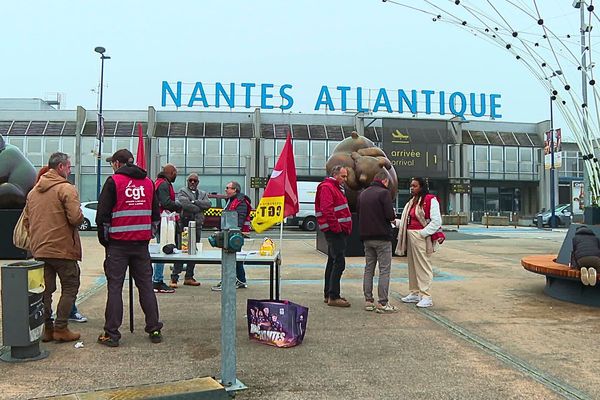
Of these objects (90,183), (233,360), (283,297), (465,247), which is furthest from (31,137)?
(233,360)

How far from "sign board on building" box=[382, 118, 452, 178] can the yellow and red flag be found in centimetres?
3357

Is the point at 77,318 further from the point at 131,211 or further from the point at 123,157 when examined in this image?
the point at 123,157

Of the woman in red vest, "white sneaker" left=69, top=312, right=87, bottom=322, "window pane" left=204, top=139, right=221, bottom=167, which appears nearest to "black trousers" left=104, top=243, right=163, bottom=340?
"white sneaker" left=69, top=312, right=87, bottom=322

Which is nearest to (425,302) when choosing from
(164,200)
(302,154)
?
(164,200)

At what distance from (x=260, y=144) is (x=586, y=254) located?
34506 millimetres

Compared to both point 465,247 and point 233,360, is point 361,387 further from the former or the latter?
point 465,247

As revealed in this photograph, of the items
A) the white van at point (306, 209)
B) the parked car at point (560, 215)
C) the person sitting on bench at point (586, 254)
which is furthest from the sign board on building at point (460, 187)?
the person sitting on bench at point (586, 254)

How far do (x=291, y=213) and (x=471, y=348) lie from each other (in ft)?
8.42

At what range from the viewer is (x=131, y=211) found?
520cm

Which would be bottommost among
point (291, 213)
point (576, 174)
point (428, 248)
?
point (428, 248)

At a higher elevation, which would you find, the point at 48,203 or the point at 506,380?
the point at 48,203

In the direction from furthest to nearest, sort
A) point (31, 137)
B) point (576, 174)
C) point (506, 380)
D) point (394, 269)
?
Answer: point (576, 174)
point (31, 137)
point (394, 269)
point (506, 380)

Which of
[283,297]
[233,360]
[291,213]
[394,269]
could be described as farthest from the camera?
[394,269]

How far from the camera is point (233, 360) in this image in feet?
13.3
